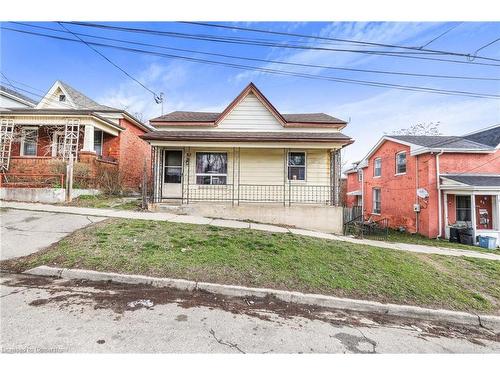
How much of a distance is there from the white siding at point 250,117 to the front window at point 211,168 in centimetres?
172

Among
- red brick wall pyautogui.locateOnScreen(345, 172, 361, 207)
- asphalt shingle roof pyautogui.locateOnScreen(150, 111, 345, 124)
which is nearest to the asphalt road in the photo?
asphalt shingle roof pyautogui.locateOnScreen(150, 111, 345, 124)

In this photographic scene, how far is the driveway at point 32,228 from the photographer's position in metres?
5.62

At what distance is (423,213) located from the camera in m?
14.6

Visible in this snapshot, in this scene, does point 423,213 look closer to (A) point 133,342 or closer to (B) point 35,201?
(A) point 133,342

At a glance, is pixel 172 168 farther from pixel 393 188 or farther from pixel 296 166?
pixel 393 188

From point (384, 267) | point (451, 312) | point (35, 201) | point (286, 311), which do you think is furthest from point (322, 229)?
point (35, 201)

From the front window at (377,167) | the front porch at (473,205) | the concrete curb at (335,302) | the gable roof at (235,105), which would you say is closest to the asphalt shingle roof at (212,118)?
the gable roof at (235,105)

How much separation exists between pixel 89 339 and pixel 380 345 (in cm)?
353

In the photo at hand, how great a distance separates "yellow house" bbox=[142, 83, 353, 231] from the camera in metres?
11.3

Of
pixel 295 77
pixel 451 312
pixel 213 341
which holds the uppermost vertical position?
pixel 295 77

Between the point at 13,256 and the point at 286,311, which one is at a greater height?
the point at 13,256

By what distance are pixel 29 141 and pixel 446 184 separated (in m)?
23.9

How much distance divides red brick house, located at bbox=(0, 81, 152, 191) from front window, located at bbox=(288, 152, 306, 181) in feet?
26.2

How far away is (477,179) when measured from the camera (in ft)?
44.8
